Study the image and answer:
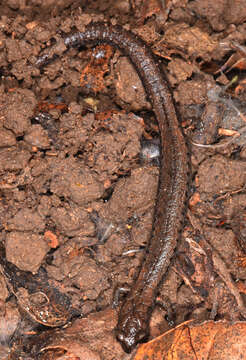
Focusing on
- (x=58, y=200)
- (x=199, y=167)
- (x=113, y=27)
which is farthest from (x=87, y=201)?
(x=113, y=27)

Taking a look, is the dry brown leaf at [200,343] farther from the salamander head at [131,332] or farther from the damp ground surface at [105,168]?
the damp ground surface at [105,168]

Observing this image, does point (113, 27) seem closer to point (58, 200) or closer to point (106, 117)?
point (106, 117)

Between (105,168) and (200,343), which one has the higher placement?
(105,168)

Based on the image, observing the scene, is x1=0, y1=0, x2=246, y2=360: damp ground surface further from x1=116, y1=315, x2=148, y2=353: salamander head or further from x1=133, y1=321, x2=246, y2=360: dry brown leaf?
x1=133, y1=321, x2=246, y2=360: dry brown leaf

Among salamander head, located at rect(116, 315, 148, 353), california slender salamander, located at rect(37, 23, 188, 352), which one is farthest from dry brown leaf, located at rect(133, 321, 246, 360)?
california slender salamander, located at rect(37, 23, 188, 352)

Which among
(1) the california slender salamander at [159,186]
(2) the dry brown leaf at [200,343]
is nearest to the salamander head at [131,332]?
(1) the california slender salamander at [159,186]

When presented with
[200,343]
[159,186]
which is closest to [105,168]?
[159,186]

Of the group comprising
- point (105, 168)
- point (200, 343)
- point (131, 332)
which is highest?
point (105, 168)

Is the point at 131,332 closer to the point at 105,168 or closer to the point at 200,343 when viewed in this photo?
the point at 200,343
